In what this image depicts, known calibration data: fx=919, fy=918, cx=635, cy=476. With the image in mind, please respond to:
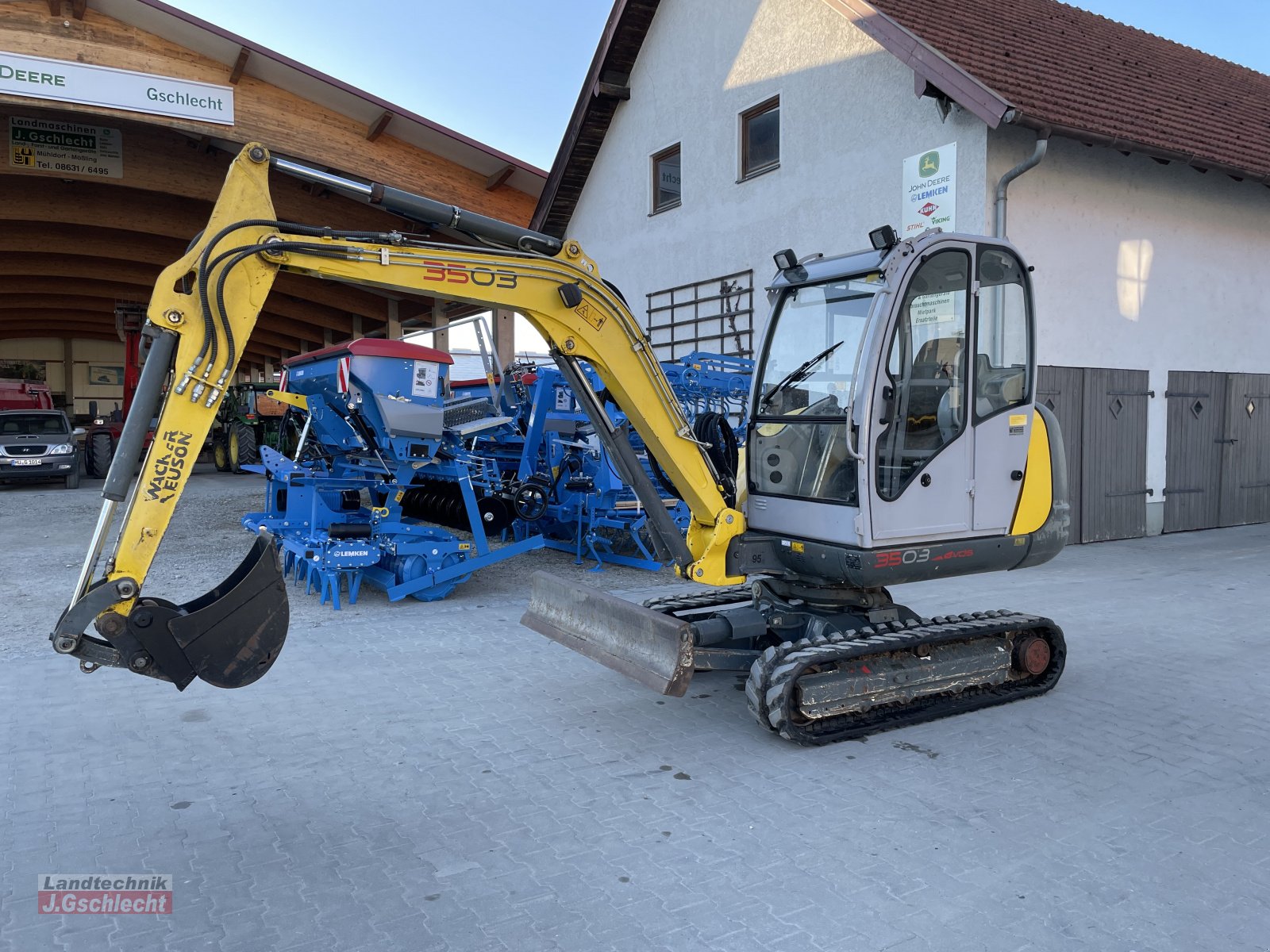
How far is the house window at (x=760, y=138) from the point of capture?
1257 centimetres

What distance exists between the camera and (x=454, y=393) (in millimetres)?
11062

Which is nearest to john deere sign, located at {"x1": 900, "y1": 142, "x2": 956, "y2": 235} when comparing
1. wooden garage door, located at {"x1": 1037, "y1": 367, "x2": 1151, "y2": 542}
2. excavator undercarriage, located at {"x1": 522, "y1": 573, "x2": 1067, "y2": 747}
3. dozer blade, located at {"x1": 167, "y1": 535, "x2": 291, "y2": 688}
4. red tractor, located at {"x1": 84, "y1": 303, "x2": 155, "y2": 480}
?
wooden garage door, located at {"x1": 1037, "y1": 367, "x2": 1151, "y2": 542}

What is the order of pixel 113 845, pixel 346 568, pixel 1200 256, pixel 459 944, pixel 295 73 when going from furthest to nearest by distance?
pixel 295 73, pixel 1200 256, pixel 346 568, pixel 113 845, pixel 459 944

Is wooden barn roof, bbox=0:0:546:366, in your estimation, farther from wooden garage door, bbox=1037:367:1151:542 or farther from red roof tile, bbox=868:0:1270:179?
wooden garage door, bbox=1037:367:1151:542

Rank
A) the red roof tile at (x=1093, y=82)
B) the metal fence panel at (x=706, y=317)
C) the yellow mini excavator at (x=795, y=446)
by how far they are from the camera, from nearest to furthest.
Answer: the yellow mini excavator at (x=795, y=446) < the red roof tile at (x=1093, y=82) < the metal fence panel at (x=706, y=317)

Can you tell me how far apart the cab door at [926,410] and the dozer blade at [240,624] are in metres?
2.84

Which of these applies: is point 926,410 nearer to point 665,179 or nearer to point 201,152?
point 665,179

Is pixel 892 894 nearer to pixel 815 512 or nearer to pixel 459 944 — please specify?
pixel 459 944

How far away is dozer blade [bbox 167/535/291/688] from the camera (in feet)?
11.5

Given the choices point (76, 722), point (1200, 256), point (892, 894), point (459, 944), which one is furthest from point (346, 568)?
point (1200, 256)

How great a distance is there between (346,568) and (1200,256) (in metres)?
11.3

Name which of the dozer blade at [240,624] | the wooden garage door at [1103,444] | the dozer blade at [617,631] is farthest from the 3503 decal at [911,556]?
the wooden garage door at [1103,444]

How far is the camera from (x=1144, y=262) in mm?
11375

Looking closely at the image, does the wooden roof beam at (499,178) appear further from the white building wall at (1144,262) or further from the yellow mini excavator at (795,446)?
the yellow mini excavator at (795,446)
